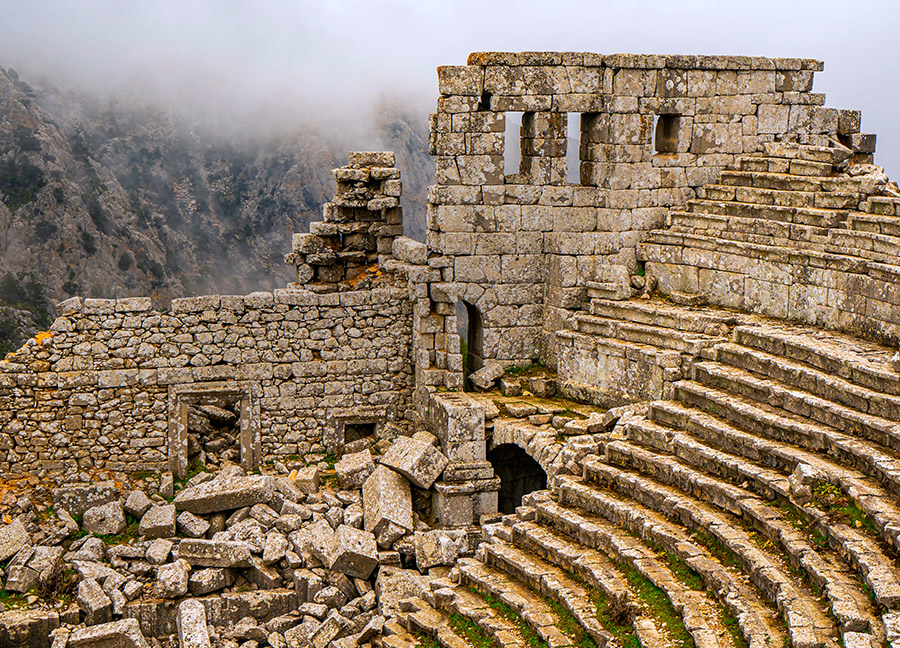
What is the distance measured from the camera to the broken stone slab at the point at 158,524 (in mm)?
16594

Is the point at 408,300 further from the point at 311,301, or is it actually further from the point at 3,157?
the point at 3,157

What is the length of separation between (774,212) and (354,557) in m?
8.19

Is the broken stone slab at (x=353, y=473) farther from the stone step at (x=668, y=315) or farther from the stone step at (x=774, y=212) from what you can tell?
the stone step at (x=774, y=212)

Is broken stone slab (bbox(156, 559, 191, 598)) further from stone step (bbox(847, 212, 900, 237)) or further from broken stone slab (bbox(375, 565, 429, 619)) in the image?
stone step (bbox(847, 212, 900, 237))

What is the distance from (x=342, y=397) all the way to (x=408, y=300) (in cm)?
193

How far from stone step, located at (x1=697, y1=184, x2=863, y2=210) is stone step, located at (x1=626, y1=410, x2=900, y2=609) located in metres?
4.55

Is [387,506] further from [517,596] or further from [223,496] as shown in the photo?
[517,596]

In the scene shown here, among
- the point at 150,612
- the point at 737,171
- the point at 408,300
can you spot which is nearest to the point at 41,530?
the point at 150,612

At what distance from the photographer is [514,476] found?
64.5 ft

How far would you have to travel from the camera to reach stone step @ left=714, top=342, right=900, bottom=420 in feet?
42.8

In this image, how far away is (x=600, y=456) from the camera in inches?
613

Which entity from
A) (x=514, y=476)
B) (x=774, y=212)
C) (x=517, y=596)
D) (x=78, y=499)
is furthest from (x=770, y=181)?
(x=78, y=499)

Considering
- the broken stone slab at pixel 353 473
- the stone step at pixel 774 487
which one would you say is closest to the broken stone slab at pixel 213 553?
the broken stone slab at pixel 353 473

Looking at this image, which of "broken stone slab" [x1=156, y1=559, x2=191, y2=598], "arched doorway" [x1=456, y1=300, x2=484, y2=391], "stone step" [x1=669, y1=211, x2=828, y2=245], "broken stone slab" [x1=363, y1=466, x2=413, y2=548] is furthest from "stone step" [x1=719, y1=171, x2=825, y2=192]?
"broken stone slab" [x1=156, y1=559, x2=191, y2=598]
